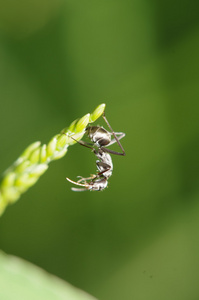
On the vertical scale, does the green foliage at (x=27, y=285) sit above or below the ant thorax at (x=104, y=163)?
above

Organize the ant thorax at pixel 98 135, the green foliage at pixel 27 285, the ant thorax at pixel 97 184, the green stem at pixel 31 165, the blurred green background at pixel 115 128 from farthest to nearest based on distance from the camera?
the blurred green background at pixel 115 128 → the ant thorax at pixel 97 184 → the ant thorax at pixel 98 135 → the green stem at pixel 31 165 → the green foliage at pixel 27 285

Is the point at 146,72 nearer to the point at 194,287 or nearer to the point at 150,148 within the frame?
the point at 150,148

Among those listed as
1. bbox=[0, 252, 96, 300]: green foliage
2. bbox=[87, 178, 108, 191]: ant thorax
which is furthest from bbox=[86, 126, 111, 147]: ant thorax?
bbox=[0, 252, 96, 300]: green foliage

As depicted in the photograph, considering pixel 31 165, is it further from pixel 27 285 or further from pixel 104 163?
pixel 104 163

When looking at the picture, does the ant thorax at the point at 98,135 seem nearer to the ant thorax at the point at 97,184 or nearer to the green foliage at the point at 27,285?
the ant thorax at the point at 97,184

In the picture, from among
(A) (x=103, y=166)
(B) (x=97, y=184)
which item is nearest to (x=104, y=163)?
(A) (x=103, y=166)

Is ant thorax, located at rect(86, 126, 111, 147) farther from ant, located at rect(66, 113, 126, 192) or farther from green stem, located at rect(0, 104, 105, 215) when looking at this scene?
green stem, located at rect(0, 104, 105, 215)

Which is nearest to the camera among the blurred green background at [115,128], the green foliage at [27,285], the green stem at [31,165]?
the green foliage at [27,285]

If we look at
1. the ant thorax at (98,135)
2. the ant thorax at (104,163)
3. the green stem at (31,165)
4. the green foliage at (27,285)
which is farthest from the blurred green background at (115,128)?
the green foliage at (27,285)

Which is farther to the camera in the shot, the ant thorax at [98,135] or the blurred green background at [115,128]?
the blurred green background at [115,128]
